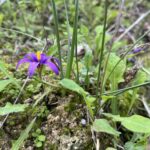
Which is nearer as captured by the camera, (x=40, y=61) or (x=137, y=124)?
(x=137, y=124)

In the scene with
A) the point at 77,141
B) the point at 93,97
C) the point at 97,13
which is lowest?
the point at 77,141

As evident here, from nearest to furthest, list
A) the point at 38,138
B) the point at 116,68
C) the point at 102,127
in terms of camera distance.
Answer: the point at 102,127, the point at 38,138, the point at 116,68

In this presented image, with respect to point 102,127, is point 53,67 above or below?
above

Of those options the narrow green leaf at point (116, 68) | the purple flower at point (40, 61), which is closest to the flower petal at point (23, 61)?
the purple flower at point (40, 61)

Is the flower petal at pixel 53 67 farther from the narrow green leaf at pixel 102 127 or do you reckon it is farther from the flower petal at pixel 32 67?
the narrow green leaf at pixel 102 127

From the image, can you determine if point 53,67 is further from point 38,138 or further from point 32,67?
point 38,138

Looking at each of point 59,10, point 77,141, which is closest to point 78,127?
point 77,141

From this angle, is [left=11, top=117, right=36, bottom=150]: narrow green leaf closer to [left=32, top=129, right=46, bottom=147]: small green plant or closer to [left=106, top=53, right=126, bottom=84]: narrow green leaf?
[left=32, top=129, right=46, bottom=147]: small green plant

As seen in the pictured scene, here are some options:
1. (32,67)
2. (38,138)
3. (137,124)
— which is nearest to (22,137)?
(38,138)

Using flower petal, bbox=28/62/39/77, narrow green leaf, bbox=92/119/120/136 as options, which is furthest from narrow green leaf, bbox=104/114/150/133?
flower petal, bbox=28/62/39/77

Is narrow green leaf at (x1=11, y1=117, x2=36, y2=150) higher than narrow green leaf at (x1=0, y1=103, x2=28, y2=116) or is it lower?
lower

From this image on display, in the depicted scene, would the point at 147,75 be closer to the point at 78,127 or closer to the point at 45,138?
the point at 78,127
